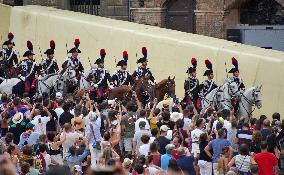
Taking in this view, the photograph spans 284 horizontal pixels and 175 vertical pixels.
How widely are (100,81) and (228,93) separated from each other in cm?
379

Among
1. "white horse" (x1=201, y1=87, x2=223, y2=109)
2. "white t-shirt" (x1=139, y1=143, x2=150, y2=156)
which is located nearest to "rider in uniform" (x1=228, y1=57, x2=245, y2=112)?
"white horse" (x1=201, y1=87, x2=223, y2=109)

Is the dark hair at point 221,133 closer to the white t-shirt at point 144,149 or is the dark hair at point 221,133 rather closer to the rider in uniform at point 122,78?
the white t-shirt at point 144,149

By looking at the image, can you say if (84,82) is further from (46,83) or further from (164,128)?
(164,128)

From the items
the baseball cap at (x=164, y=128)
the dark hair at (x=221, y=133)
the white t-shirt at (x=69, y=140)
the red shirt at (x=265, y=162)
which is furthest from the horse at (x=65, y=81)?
the red shirt at (x=265, y=162)

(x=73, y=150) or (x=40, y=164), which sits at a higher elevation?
(x=73, y=150)

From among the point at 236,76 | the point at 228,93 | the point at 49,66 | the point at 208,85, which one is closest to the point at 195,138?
the point at 228,93

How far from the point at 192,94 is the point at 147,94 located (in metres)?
1.13

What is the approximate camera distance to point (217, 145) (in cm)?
1731

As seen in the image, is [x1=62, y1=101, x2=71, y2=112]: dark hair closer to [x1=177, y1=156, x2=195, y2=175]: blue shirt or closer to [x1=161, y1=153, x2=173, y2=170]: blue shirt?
[x1=161, y1=153, x2=173, y2=170]: blue shirt

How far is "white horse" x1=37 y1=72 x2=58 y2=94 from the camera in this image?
27.0 m

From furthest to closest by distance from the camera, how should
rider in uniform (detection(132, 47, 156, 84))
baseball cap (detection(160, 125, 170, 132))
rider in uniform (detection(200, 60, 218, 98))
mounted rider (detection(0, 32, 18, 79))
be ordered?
mounted rider (detection(0, 32, 18, 79)), rider in uniform (detection(132, 47, 156, 84)), rider in uniform (detection(200, 60, 218, 98)), baseball cap (detection(160, 125, 170, 132))

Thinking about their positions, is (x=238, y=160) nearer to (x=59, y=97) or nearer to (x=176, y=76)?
(x=59, y=97)

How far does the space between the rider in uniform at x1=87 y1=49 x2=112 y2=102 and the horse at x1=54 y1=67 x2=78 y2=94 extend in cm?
47

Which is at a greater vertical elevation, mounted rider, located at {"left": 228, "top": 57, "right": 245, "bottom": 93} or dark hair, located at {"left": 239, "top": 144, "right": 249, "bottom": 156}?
mounted rider, located at {"left": 228, "top": 57, "right": 245, "bottom": 93}
